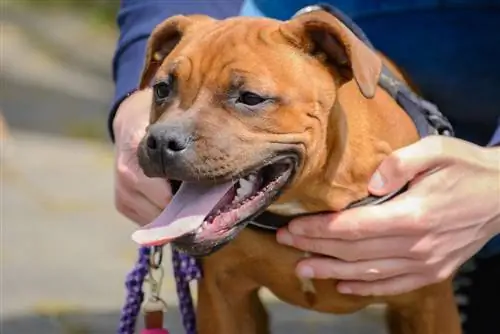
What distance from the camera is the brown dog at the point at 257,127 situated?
154 centimetres

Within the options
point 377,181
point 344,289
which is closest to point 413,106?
point 377,181

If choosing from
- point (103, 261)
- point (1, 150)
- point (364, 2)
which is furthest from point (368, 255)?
point (1, 150)

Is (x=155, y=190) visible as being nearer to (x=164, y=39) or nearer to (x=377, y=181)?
(x=164, y=39)

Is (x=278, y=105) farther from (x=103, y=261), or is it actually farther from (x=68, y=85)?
(x=68, y=85)

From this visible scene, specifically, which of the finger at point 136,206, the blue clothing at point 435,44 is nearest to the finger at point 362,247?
the finger at point 136,206

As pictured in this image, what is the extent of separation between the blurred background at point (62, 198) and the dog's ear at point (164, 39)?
36.4 inches

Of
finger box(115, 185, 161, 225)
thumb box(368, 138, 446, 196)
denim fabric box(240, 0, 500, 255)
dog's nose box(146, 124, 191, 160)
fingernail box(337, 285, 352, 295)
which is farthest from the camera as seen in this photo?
denim fabric box(240, 0, 500, 255)

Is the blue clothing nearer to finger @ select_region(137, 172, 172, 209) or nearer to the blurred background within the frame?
finger @ select_region(137, 172, 172, 209)

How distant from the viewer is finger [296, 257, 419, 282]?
70.8 inches

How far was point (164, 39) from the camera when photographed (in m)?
1.82

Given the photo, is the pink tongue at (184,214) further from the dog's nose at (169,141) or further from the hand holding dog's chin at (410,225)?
the hand holding dog's chin at (410,225)

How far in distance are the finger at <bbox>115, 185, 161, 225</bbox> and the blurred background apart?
24.2 inches

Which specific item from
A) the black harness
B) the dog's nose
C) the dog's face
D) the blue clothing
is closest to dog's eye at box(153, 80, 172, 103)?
the dog's face

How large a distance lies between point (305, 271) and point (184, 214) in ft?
1.04
